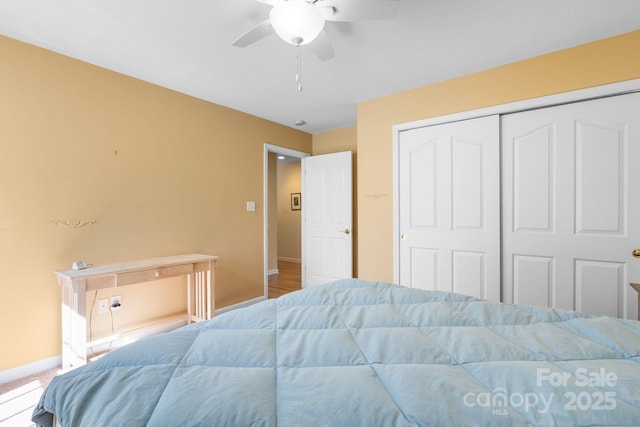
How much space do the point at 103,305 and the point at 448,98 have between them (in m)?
3.59

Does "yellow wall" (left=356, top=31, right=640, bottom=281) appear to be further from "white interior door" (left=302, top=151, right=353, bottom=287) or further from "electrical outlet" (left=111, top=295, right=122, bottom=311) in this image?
"electrical outlet" (left=111, top=295, right=122, bottom=311)

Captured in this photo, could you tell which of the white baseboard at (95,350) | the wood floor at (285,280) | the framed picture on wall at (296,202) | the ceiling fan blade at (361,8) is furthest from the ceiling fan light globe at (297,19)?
the framed picture on wall at (296,202)

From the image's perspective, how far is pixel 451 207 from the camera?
2752 mm

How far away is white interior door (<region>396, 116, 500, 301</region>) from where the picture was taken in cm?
256

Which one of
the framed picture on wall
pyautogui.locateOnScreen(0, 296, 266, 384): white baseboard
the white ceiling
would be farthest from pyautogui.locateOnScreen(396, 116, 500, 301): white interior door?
the framed picture on wall

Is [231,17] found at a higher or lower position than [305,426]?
higher

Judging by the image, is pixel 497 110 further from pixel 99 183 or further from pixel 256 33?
pixel 99 183

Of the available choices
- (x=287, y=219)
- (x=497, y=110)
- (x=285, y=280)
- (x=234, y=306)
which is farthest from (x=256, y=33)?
(x=287, y=219)

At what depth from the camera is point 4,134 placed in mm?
1992

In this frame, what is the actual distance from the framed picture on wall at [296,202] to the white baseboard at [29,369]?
15.9 feet

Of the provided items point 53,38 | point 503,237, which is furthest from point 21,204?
point 503,237

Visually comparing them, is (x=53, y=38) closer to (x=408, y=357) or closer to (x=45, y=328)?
(x=45, y=328)

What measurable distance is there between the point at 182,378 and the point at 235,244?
2796mm

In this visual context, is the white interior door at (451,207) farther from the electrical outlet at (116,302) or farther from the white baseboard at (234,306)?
the electrical outlet at (116,302)
